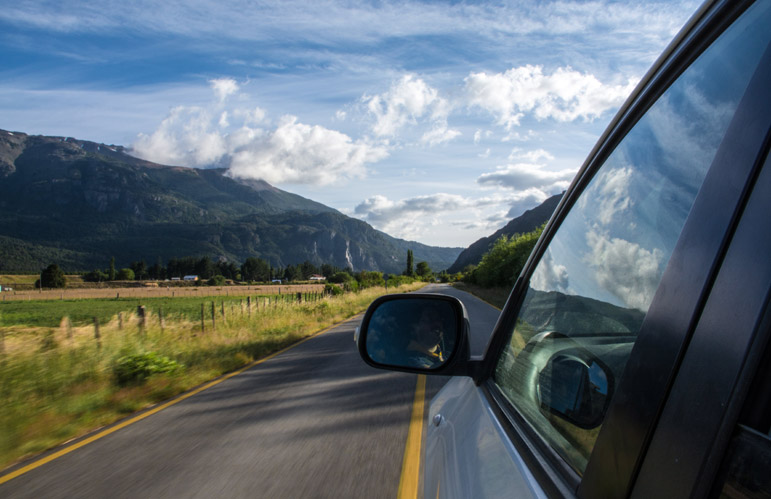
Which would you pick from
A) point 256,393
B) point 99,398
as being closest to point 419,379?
point 256,393

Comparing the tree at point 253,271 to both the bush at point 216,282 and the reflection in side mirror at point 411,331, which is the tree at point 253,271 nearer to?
the bush at point 216,282

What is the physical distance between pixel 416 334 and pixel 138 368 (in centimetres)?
755

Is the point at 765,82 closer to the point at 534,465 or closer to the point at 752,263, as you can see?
the point at 752,263

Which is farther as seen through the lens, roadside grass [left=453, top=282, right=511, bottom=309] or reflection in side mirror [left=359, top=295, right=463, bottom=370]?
roadside grass [left=453, top=282, right=511, bottom=309]

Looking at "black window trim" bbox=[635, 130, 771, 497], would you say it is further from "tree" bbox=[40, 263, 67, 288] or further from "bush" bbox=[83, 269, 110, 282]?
"bush" bbox=[83, 269, 110, 282]

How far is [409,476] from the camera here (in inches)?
154

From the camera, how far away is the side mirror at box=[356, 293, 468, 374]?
1840 millimetres

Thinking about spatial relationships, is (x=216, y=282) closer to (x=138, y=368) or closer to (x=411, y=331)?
(x=138, y=368)

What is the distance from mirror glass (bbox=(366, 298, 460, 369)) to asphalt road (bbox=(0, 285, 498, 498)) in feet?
5.99

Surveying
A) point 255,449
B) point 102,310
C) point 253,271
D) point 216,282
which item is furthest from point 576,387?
point 253,271

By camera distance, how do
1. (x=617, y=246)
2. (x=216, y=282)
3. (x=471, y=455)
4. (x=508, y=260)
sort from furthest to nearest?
(x=216, y=282) < (x=508, y=260) < (x=471, y=455) < (x=617, y=246)

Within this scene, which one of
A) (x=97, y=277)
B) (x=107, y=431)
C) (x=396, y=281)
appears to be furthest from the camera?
(x=97, y=277)

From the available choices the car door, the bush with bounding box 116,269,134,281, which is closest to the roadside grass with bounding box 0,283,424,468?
the car door

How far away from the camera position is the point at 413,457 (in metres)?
4.34
